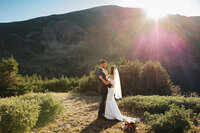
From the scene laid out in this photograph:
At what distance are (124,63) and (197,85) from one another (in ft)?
199

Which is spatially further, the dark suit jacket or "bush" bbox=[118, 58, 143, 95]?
"bush" bbox=[118, 58, 143, 95]

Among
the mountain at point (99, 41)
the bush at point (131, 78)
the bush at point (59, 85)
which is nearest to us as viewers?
the bush at point (131, 78)

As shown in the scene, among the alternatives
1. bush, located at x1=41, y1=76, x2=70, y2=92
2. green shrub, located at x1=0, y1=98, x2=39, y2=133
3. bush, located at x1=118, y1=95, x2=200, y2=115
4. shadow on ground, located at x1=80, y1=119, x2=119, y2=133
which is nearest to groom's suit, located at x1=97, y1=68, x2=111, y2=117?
shadow on ground, located at x1=80, y1=119, x2=119, y2=133

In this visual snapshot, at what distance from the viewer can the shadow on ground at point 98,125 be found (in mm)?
6207

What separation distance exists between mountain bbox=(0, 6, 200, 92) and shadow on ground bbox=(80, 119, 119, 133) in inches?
2730

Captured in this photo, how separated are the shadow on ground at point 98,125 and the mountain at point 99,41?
69.3 meters

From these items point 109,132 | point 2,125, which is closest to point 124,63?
point 109,132

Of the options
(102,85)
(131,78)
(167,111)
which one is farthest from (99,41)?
(102,85)

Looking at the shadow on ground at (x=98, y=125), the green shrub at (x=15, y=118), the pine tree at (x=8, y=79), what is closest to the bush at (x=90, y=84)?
the pine tree at (x=8, y=79)

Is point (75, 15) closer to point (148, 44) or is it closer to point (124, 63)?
point (148, 44)

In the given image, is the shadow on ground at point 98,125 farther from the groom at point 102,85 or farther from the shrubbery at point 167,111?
the shrubbery at point 167,111

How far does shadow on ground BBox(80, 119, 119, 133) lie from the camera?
20.4 feet

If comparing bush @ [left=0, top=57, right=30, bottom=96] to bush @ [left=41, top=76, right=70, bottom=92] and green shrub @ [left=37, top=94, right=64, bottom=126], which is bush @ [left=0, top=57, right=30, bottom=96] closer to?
green shrub @ [left=37, top=94, right=64, bottom=126]

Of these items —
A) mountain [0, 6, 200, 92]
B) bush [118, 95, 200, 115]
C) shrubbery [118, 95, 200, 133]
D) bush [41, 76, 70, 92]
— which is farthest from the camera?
mountain [0, 6, 200, 92]
